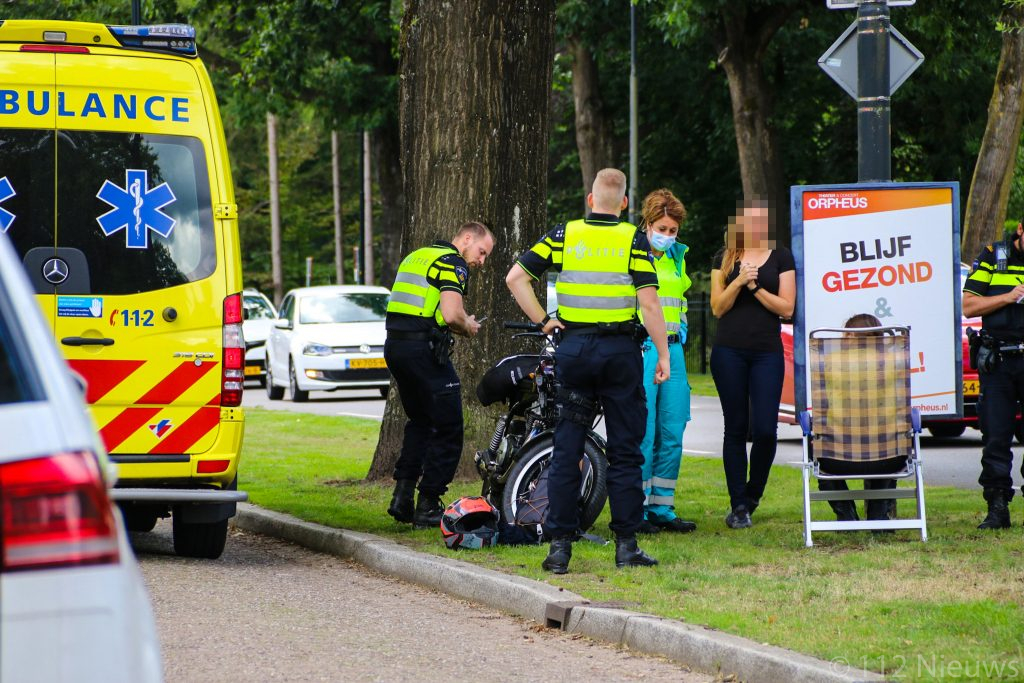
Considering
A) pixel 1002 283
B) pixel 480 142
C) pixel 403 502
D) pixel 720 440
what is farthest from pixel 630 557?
pixel 720 440

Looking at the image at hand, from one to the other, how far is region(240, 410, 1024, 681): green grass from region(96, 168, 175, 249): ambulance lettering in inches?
86.4

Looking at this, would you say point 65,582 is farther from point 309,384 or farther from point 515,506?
point 309,384

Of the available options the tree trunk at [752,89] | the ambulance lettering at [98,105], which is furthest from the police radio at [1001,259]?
the tree trunk at [752,89]

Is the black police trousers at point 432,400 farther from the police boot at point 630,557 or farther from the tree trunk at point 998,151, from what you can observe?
the tree trunk at point 998,151

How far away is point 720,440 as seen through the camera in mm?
15969

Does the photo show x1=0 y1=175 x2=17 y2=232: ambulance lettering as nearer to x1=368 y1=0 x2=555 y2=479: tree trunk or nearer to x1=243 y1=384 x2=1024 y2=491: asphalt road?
x1=368 y1=0 x2=555 y2=479: tree trunk

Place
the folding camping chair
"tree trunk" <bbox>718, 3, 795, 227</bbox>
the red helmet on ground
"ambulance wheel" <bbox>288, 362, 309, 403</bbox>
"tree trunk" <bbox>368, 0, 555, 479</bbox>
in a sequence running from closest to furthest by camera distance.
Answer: the folding camping chair, the red helmet on ground, "tree trunk" <bbox>368, 0, 555, 479</bbox>, "ambulance wheel" <bbox>288, 362, 309, 403</bbox>, "tree trunk" <bbox>718, 3, 795, 227</bbox>

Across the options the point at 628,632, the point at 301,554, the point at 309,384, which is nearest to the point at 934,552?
the point at 628,632

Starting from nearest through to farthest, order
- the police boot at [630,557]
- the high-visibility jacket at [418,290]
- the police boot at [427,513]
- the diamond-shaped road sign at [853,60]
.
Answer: the police boot at [630,557] < the diamond-shaped road sign at [853,60] < the high-visibility jacket at [418,290] < the police boot at [427,513]

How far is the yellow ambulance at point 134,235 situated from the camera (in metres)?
7.86

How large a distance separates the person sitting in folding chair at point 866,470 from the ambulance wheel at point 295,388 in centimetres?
1525

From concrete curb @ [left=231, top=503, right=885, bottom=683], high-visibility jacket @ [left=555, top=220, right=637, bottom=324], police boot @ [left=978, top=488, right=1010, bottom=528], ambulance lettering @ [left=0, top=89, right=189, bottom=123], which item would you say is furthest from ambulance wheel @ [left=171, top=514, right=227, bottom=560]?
police boot @ [left=978, top=488, right=1010, bottom=528]

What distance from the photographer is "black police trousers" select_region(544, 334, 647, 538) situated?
7426mm

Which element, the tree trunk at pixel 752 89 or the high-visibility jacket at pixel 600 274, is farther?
the tree trunk at pixel 752 89
